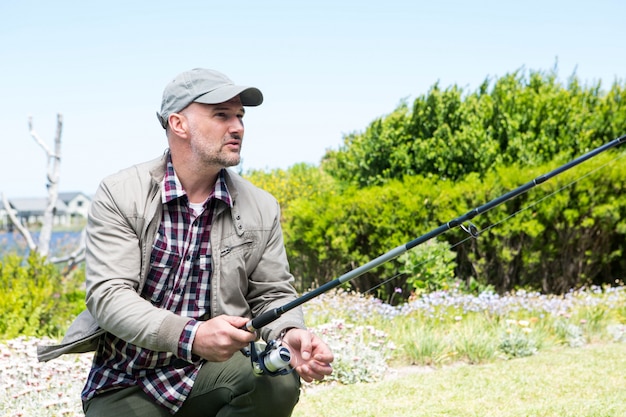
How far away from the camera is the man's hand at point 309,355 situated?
2775 millimetres

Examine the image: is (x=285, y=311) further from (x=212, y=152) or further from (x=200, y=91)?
(x=200, y=91)

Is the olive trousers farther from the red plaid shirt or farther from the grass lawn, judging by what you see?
the grass lawn

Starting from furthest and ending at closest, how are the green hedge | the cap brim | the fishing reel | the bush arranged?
the green hedge, the bush, the cap brim, the fishing reel

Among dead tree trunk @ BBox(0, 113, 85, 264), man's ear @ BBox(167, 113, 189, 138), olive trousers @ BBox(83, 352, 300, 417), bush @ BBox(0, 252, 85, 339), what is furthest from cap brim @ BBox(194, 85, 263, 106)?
dead tree trunk @ BBox(0, 113, 85, 264)

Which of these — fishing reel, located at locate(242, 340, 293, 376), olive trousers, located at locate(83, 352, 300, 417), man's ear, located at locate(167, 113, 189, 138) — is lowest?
olive trousers, located at locate(83, 352, 300, 417)

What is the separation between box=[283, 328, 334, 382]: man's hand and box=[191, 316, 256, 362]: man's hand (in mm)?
248

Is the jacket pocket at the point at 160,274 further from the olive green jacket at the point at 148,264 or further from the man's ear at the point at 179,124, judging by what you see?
the man's ear at the point at 179,124

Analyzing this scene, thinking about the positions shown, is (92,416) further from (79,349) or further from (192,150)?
(192,150)

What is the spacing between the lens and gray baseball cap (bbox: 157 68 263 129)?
9.62 ft

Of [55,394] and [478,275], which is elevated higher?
[55,394]

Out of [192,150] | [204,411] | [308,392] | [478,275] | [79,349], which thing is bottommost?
[478,275]

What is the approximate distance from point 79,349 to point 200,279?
0.60 meters

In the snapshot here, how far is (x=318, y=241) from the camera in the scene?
9.59m

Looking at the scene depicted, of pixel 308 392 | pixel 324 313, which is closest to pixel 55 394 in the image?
pixel 308 392
